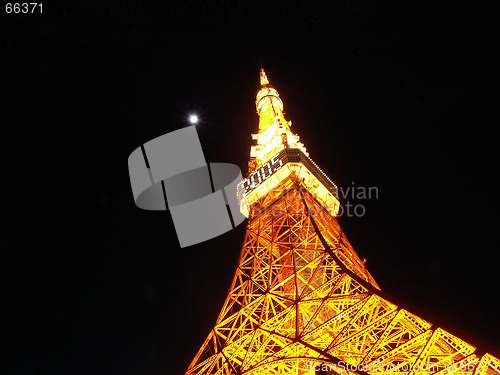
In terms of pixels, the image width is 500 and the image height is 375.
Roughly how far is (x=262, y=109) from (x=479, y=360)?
15.3 metres

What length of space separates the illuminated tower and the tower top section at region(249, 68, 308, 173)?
0.17ft

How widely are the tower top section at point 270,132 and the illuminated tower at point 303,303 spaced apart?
5 cm

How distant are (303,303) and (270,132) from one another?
9505mm

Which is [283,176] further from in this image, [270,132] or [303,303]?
[303,303]

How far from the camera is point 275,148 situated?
15836 millimetres

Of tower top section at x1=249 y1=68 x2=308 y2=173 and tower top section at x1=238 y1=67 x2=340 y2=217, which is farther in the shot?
tower top section at x1=249 y1=68 x2=308 y2=173

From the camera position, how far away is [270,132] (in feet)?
55.1

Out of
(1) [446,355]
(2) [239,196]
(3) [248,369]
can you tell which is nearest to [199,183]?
(2) [239,196]

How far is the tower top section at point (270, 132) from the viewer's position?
621 inches

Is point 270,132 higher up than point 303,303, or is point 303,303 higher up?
point 270,132

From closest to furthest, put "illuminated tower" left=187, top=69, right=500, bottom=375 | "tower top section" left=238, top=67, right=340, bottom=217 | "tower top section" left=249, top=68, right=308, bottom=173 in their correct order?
"illuminated tower" left=187, top=69, right=500, bottom=375 < "tower top section" left=238, top=67, right=340, bottom=217 < "tower top section" left=249, top=68, right=308, bottom=173

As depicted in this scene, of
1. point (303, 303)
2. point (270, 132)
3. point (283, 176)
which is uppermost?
point (270, 132)

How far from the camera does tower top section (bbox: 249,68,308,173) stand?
51.8 feet

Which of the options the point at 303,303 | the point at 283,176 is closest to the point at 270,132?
the point at 283,176
